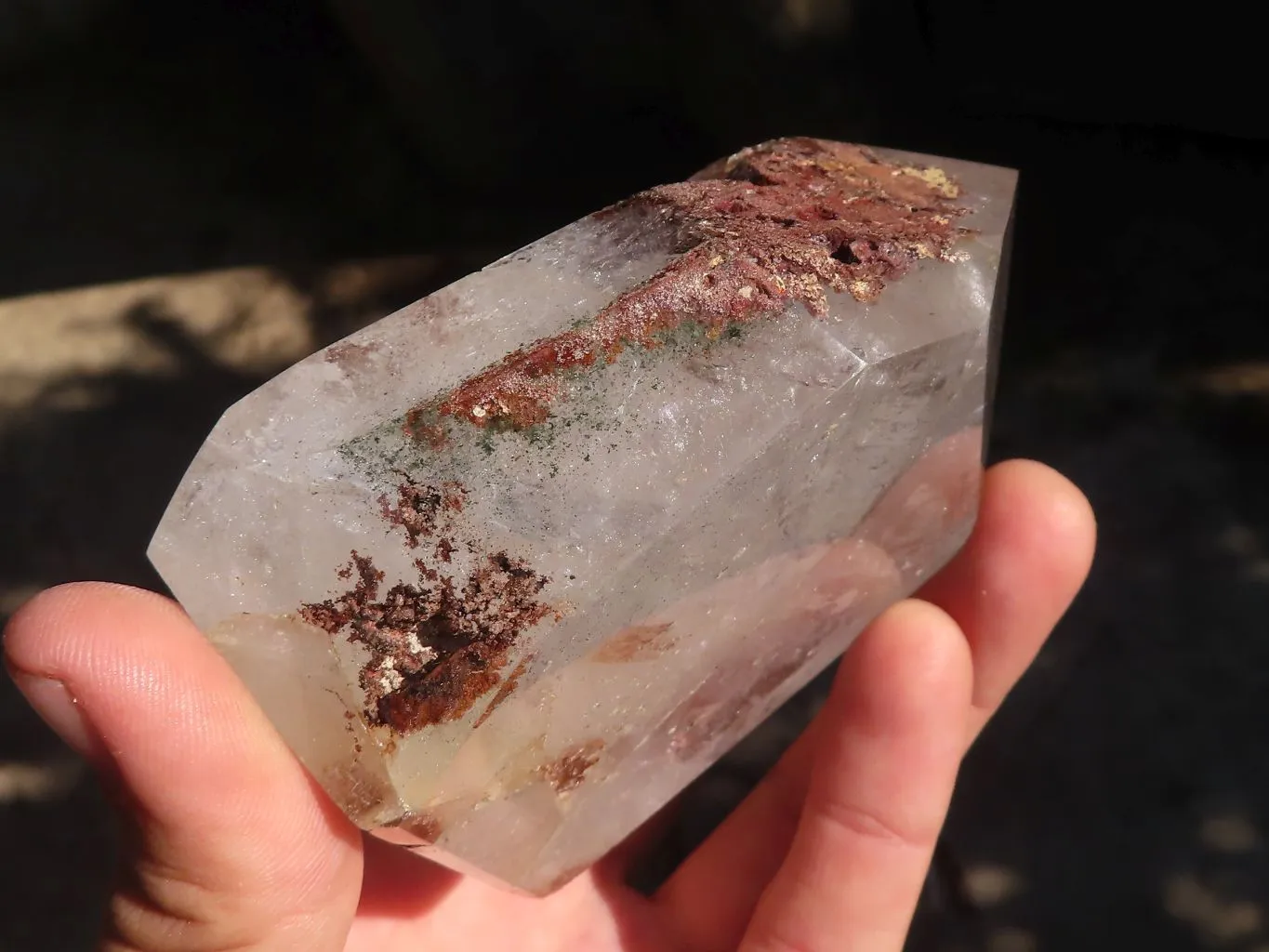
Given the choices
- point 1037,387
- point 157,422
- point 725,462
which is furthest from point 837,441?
point 157,422

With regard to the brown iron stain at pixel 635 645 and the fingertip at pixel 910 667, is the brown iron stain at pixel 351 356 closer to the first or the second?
the brown iron stain at pixel 635 645

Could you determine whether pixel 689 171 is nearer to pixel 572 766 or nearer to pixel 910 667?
pixel 910 667

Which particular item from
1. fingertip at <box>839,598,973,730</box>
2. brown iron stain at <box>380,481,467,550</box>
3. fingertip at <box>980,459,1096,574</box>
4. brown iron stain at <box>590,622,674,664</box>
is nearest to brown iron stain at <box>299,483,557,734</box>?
brown iron stain at <box>380,481,467,550</box>

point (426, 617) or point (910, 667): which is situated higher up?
point (426, 617)

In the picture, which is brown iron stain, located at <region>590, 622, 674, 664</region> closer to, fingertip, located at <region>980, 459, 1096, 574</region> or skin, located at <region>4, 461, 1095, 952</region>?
skin, located at <region>4, 461, 1095, 952</region>

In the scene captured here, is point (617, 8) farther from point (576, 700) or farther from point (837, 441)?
point (576, 700)

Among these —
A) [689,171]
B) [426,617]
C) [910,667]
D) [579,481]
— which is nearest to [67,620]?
[426,617]

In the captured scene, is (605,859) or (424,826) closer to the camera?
(424,826)

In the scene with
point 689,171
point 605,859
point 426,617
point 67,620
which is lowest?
point 605,859
